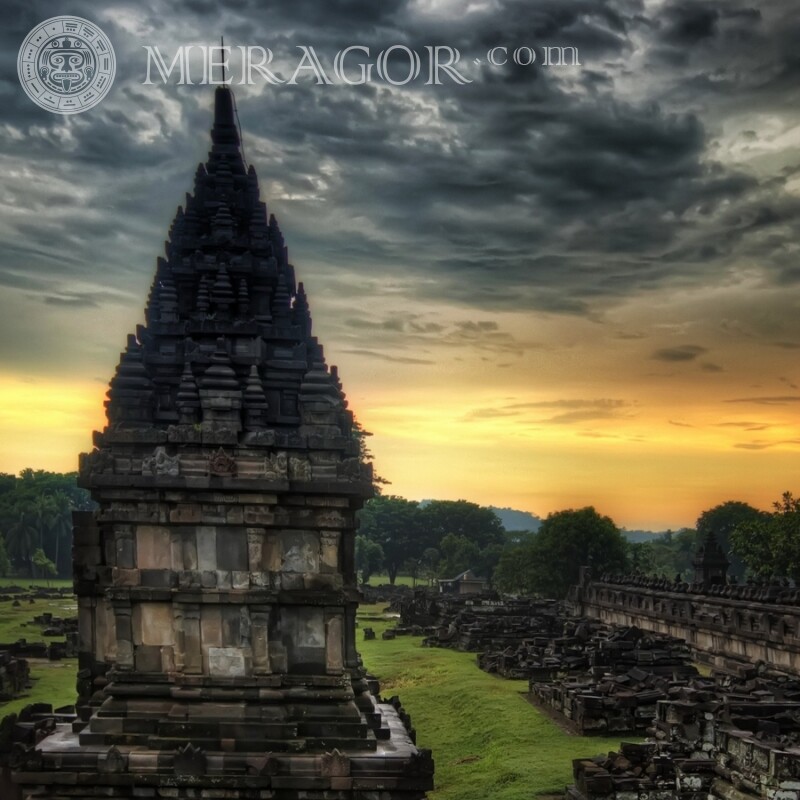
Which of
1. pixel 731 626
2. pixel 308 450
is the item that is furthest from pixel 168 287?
pixel 731 626

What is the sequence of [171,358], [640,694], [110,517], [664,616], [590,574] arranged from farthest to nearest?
[590,574]
[664,616]
[640,694]
[171,358]
[110,517]

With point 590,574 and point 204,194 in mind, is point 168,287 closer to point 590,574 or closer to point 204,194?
point 204,194

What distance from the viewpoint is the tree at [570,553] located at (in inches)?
3014

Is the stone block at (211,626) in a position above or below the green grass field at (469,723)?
above

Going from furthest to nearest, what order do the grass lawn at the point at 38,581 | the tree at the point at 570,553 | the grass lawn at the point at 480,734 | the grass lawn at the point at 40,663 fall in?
the grass lawn at the point at 38,581
the tree at the point at 570,553
the grass lawn at the point at 40,663
the grass lawn at the point at 480,734

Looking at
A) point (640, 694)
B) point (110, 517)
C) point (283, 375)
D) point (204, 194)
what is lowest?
point (640, 694)

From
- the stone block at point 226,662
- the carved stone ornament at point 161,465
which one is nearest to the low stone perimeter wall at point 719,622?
the stone block at point 226,662

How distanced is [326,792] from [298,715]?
3.55 ft

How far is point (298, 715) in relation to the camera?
1418 cm

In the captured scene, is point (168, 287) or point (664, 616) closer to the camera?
point (168, 287)

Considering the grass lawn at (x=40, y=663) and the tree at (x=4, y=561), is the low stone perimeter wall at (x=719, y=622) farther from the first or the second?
the tree at (x=4, y=561)

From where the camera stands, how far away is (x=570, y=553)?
252 feet

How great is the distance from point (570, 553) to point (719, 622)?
37196 mm

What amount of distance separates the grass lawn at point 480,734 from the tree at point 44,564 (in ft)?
205
